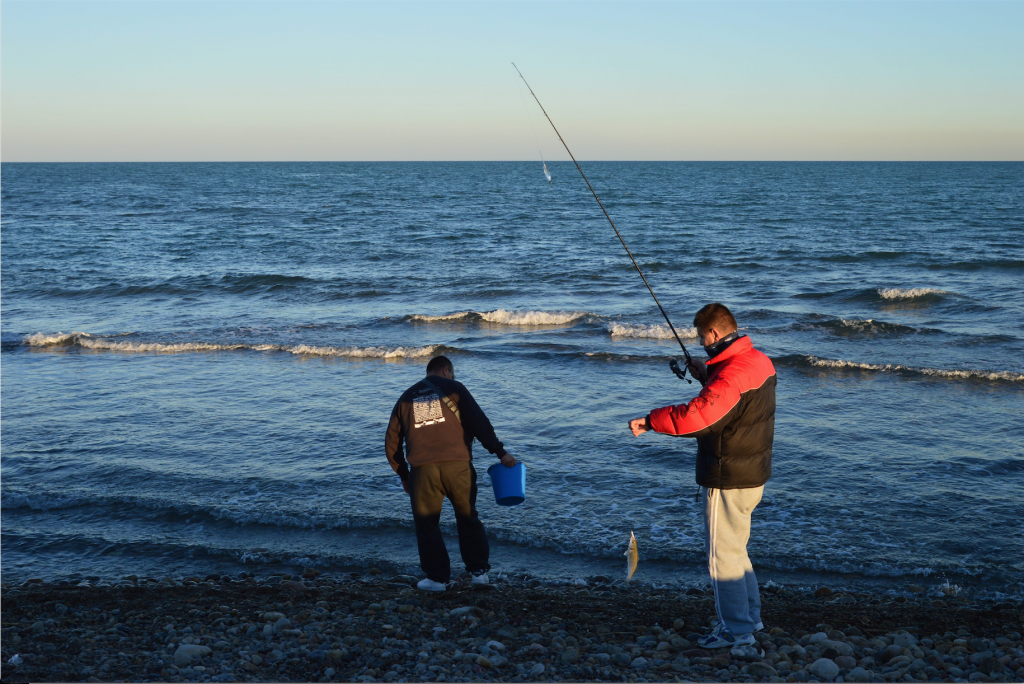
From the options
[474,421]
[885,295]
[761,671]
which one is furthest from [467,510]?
[885,295]

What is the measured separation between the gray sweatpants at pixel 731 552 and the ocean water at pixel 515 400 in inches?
64.0

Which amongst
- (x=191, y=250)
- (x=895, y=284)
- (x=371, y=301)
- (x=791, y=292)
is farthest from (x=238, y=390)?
(x=191, y=250)

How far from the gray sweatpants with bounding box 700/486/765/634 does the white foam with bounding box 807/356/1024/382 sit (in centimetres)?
822

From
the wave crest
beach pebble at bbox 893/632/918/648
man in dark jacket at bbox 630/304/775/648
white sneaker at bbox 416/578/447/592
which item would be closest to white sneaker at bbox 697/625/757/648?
man in dark jacket at bbox 630/304/775/648

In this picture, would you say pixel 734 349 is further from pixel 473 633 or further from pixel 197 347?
pixel 197 347

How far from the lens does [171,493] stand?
7.02m

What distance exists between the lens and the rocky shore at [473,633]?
3.86 meters

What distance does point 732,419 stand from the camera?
12.4 feet

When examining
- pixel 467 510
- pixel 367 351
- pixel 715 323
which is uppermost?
pixel 715 323

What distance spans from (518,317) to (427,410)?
10.8 meters

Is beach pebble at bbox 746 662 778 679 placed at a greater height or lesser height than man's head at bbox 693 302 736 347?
lesser

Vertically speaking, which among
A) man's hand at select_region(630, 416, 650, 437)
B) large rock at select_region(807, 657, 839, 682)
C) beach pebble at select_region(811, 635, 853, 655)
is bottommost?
beach pebble at select_region(811, 635, 853, 655)

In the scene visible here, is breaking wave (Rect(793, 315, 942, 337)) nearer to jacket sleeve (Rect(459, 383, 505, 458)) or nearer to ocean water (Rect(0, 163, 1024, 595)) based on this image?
ocean water (Rect(0, 163, 1024, 595))

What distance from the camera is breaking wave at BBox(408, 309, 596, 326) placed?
15.4 metres
